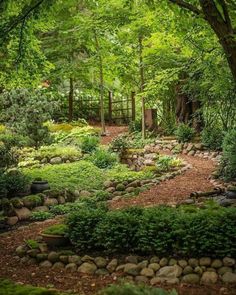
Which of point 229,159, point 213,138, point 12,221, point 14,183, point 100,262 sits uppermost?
point 213,138

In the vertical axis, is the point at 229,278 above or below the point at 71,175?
below

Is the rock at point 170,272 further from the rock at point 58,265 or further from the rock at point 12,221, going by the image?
the rock at point 12,221

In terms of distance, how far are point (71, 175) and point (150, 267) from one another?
19.3 ft

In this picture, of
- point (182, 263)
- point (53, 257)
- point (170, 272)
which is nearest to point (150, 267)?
point (170, 272)

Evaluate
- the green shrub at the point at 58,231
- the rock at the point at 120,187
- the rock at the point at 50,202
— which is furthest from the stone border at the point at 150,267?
the rock at the point at 120,187

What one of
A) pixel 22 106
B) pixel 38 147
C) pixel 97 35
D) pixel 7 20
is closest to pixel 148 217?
pixel 7 20

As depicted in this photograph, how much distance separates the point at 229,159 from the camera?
9.69 meters

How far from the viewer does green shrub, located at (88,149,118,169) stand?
12047 millimetres

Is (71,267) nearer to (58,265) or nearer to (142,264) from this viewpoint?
(58,265)

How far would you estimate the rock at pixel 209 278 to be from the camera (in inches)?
180

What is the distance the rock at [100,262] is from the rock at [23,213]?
300 cm

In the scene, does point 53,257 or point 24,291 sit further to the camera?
point 53,257

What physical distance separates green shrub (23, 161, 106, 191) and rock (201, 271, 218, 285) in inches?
203

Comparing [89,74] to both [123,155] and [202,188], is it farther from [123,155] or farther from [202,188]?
[202,188]
